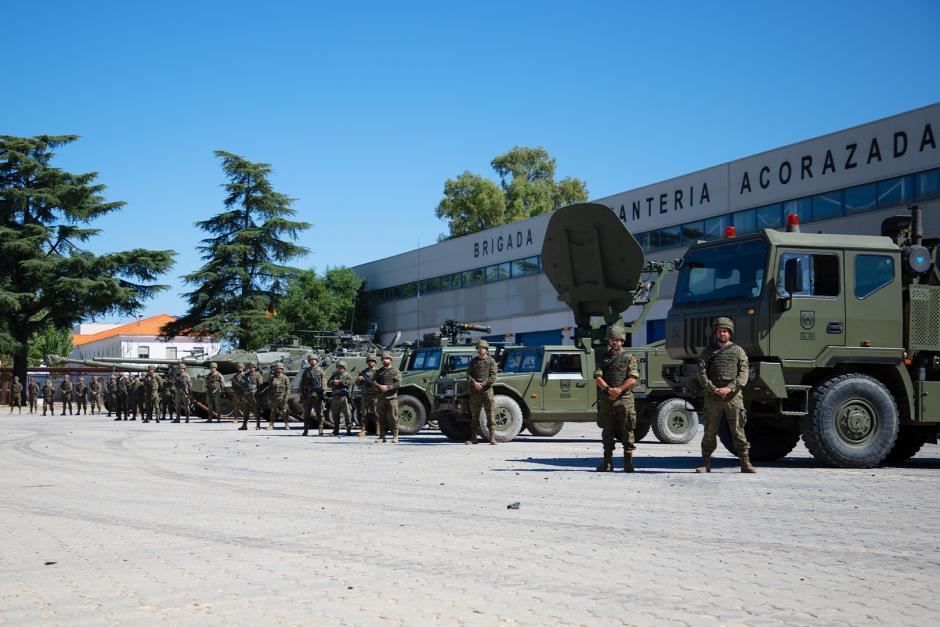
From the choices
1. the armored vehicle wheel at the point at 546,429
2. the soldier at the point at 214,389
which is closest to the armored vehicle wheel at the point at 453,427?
the armored vehicle wheel at the point at 546,429

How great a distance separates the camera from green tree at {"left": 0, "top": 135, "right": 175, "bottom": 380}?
53438 mm

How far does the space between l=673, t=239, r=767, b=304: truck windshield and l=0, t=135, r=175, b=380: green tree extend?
148ft

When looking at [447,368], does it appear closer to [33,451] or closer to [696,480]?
[33,451]

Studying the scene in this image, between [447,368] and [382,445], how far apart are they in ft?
9.17

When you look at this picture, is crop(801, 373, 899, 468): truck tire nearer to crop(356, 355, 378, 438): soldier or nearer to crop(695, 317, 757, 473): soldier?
crop(695, 317, 757, 473): soldier

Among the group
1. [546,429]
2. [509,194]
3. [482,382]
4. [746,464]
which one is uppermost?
[509,194]

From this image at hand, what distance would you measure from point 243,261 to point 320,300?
586 cm

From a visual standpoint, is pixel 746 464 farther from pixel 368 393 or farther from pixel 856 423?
pixel 368 393

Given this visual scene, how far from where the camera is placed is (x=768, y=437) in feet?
46.2

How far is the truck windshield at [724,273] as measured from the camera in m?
12.7

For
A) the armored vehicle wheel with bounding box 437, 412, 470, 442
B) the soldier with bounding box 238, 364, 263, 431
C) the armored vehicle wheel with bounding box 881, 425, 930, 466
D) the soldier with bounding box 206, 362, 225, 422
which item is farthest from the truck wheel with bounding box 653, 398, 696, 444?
the soldier with bounding box 206, 362, 225, 422

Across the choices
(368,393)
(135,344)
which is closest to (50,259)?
(368,393)

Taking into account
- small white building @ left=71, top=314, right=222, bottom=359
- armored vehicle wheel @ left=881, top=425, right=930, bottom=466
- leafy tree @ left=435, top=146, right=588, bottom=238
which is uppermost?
leafy tree @ left=435, top=146, right=588, bottom=238

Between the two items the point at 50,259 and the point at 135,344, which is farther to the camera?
the point at 135,344
